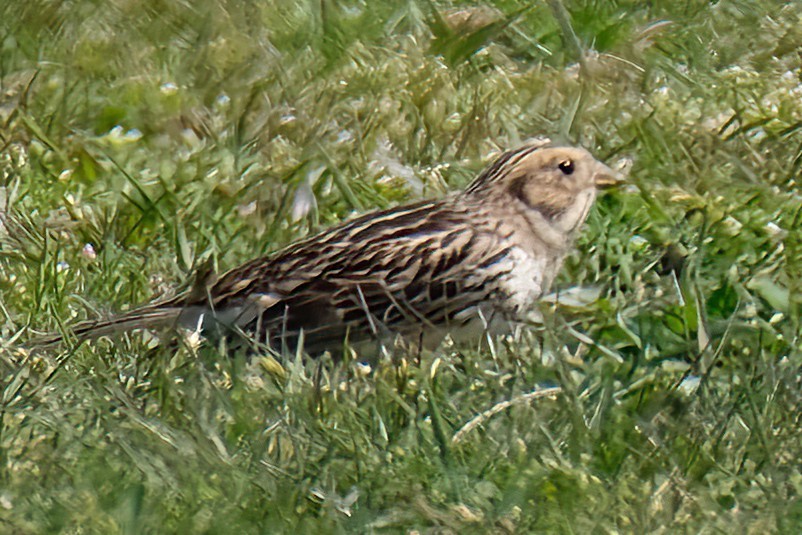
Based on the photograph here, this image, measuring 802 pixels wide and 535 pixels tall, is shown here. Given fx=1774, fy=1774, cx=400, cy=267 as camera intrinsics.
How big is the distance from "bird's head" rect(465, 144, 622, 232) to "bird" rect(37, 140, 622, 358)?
169 mm

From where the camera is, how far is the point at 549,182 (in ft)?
20.0

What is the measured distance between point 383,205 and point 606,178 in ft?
3.29

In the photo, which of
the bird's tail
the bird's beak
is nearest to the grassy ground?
the bird's tail

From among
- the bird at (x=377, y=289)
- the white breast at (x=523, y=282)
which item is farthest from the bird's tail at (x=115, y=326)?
the white breast at (x=523, y=282)

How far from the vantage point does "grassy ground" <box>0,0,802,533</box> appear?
448 cm

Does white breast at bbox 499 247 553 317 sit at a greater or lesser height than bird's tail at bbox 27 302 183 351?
greater

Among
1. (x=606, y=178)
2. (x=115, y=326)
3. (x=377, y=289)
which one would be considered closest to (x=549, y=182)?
(x=606, y=178)

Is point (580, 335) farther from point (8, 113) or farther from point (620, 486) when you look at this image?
point (8, 113)

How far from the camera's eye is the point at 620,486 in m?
4.48

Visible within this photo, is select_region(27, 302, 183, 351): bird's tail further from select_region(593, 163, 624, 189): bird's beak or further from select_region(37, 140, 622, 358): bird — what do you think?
select_region(593, 163, 624, 189): bird's beak

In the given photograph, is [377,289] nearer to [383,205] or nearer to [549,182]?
[549,182]

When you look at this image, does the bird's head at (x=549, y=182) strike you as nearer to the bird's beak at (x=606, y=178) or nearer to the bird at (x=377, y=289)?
the bird's beak at (x=606, y=178)

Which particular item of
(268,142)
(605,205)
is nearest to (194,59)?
(268,142)

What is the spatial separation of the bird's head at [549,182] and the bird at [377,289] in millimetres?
169
